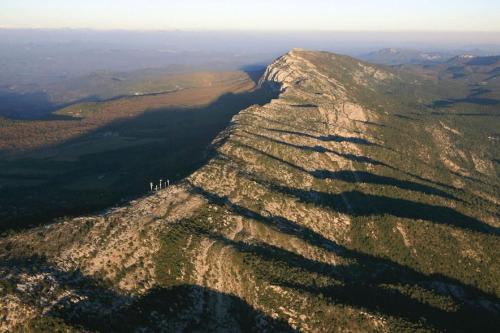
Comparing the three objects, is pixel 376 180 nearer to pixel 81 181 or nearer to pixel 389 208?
pixel 389 208

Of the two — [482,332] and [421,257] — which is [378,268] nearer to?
[421,257]

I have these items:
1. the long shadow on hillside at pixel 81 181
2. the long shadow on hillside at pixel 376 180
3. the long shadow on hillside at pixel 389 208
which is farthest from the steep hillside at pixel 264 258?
the long shadow on hillside at pixel 81 181

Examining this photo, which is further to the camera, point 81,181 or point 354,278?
point 81,181

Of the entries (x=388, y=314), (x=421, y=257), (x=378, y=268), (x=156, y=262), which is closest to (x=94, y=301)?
(x=156, y=262)

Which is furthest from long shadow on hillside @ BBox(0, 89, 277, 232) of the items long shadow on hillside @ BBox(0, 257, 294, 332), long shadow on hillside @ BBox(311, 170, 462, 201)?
long shadow on hillside @ BBox(311, 170, 462, 201)

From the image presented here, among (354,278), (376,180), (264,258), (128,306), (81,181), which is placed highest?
(128,306)

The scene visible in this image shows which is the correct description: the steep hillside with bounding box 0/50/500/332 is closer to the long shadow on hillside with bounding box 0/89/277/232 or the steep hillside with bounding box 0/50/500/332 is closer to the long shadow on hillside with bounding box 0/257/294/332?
A: the long shadow on hillside with bounding box 0/257/294/332

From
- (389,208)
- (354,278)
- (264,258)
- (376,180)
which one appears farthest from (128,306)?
(376,180)
